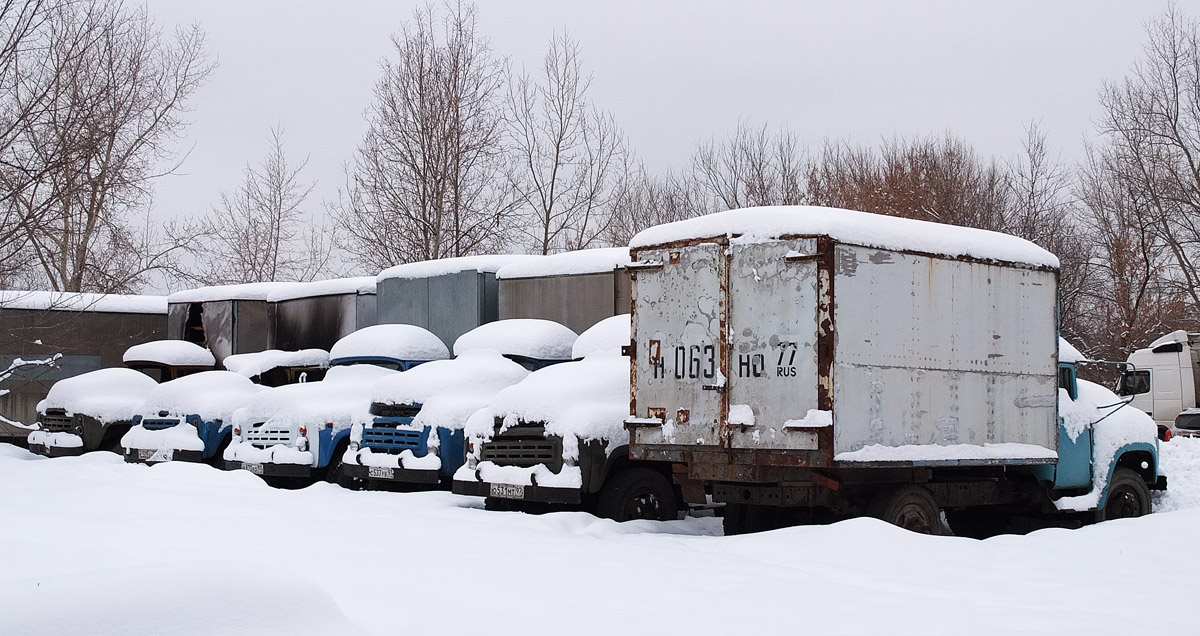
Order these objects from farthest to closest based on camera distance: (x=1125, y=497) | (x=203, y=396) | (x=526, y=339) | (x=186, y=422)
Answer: (x=203, y=396), (x=186, y=422), (x=526, y=339), (x=1125, y=497)

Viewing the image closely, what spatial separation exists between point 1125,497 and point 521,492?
252 inches

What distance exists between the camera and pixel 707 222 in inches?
399

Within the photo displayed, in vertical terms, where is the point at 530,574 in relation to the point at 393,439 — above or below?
below

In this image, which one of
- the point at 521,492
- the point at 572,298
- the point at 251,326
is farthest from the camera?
the point at 251,326

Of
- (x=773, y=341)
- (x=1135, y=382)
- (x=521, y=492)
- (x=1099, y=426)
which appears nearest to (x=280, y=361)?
(x=521, y=492)

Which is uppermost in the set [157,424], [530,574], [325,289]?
[325,289]

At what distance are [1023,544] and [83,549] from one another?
6.61m

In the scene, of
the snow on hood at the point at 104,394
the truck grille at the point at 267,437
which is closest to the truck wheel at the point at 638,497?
the truck grille at the point at 267,437

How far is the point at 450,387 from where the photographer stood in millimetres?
13445

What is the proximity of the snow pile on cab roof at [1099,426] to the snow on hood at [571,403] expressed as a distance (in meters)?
4.29

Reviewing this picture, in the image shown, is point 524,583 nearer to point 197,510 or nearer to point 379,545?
point 379,545

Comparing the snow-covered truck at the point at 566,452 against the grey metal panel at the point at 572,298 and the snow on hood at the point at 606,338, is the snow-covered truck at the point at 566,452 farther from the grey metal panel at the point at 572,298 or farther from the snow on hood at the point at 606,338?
the grey metal panel at the point at 572,298

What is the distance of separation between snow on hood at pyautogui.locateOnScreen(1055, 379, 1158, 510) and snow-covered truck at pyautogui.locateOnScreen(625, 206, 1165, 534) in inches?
22.0

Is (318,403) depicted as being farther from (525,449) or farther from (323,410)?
(525,449)
